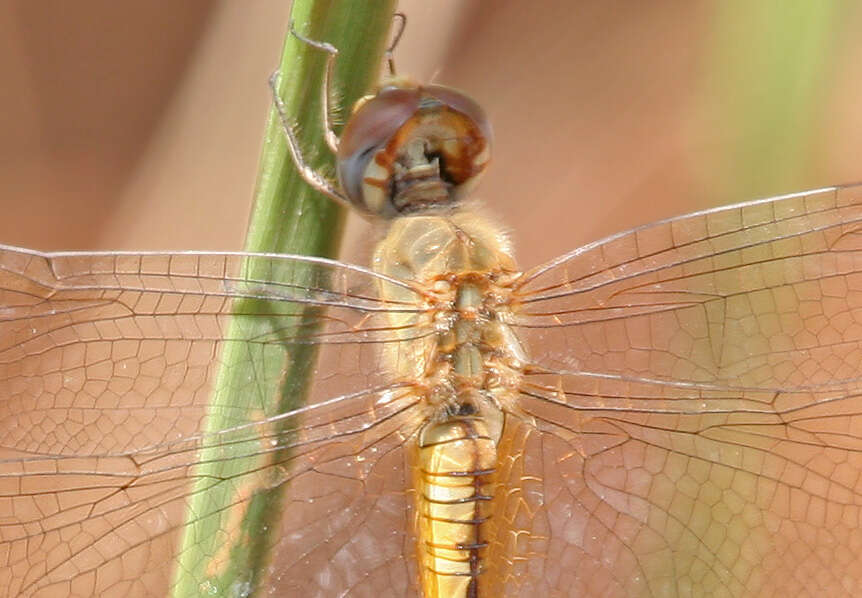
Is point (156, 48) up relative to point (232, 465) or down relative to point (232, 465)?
up

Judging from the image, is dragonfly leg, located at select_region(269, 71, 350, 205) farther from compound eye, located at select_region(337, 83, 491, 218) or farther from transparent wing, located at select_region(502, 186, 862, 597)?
transparent wing, located at select_region(502, 186, 862, 597)

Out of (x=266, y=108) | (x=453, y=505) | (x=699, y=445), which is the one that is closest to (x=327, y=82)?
(x=453, y=505)

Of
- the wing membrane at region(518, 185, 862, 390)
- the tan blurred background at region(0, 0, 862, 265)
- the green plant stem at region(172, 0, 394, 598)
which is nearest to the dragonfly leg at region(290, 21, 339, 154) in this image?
the green plant stem at region(172, 0, 394, 598)

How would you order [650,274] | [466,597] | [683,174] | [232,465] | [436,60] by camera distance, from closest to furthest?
1. [232,465]
2. [466,597]
3. [650,274]
4. [436,60]
5. [683,174]

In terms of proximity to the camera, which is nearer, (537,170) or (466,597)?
(466,597)

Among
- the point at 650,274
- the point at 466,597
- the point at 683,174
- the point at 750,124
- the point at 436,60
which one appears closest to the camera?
the point at 466,597

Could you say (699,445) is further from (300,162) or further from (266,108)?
(266,108)

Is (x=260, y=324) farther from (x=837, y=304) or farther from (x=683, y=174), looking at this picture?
(x=683, y=174)

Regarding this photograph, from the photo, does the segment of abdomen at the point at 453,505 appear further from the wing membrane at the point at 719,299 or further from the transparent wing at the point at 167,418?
the wing membrane at the point at 719,299

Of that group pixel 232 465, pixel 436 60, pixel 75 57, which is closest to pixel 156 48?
pixel 75 57
